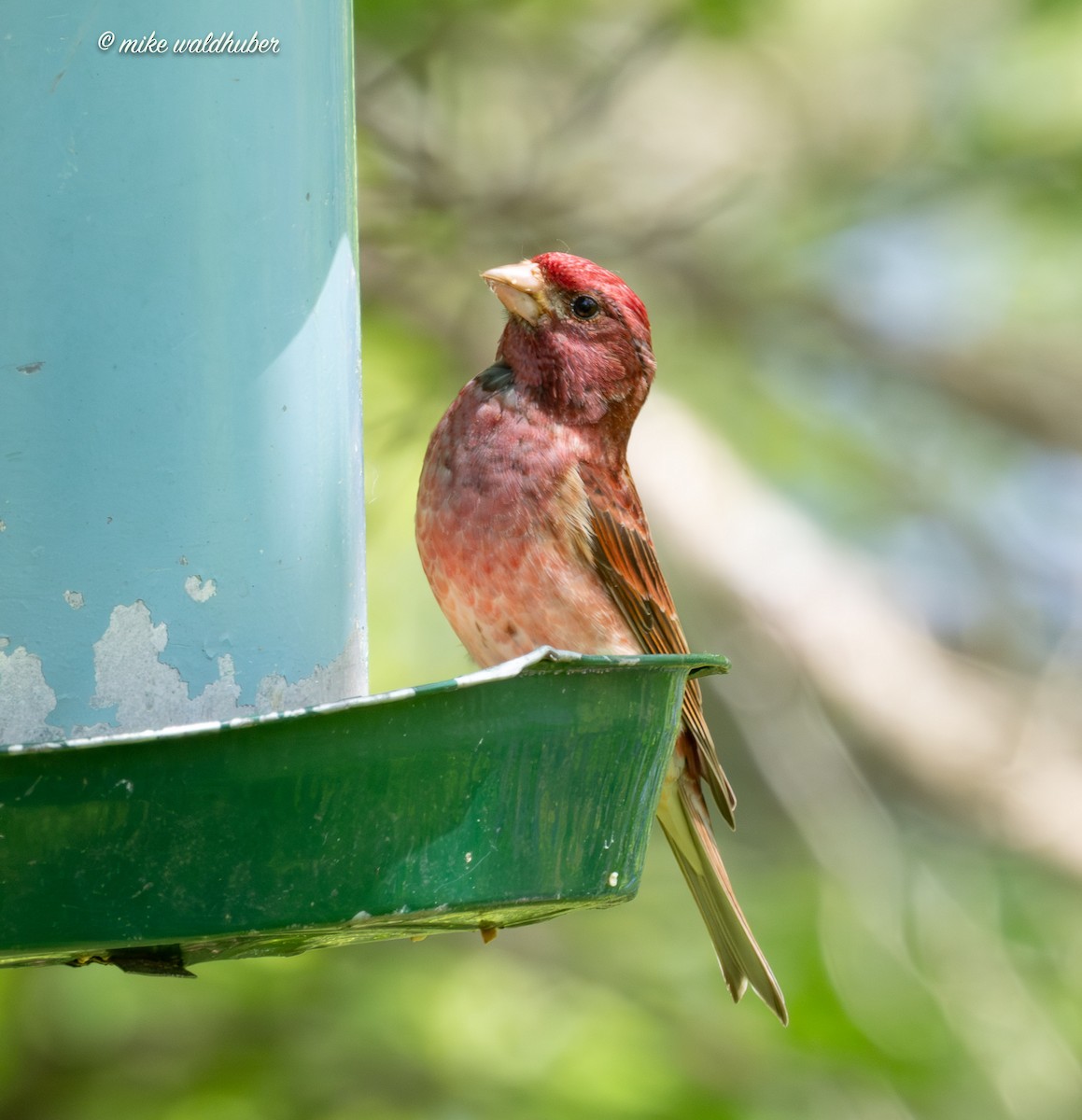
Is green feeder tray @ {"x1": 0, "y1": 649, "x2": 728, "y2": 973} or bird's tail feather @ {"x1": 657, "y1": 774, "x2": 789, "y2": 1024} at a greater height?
green feeder tray @ {"x1": 0, "y1": 649, "x2": 728, "y2": 973}

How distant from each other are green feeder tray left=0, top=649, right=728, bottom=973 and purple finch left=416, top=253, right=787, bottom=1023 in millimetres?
1040

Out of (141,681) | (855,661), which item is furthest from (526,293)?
(855,661)

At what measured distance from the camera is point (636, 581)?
4.04 meters

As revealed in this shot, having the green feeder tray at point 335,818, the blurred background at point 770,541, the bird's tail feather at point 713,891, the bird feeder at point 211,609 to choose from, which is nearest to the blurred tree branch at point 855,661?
the blurred background at point 770,541

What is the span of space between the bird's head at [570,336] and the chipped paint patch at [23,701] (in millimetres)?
1763

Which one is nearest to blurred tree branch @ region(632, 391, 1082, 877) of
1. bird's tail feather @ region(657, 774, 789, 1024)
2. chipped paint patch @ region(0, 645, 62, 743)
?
bird's tail feather @ region(657, 774, 789, 1024)

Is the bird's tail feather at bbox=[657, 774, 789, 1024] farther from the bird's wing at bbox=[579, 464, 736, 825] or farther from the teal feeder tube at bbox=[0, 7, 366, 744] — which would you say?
the teal feeder tube at bbox=[0, 7, 366, 744]

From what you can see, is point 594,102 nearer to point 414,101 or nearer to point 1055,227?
point 414,101

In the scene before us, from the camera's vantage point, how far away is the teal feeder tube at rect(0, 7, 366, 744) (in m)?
2.59

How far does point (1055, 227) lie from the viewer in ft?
23.0

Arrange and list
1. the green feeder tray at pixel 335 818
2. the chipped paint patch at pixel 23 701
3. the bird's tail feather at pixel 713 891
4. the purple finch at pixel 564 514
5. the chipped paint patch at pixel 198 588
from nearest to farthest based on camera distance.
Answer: the green feeder tray at pixel 335 818 < the chipped paint patch at pixel 23 701 < the chipped paint patch at pixel 198 588 < the purple finch at pixel 564 514 < the bird's tail feather at pixel 713 891

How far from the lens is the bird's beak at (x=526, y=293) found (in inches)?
159

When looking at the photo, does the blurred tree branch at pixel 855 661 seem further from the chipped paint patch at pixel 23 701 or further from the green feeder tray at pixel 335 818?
the chipped paint patch at pixel 23 701

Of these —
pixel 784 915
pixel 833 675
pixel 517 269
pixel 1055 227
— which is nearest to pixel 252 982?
pixel 784 915
